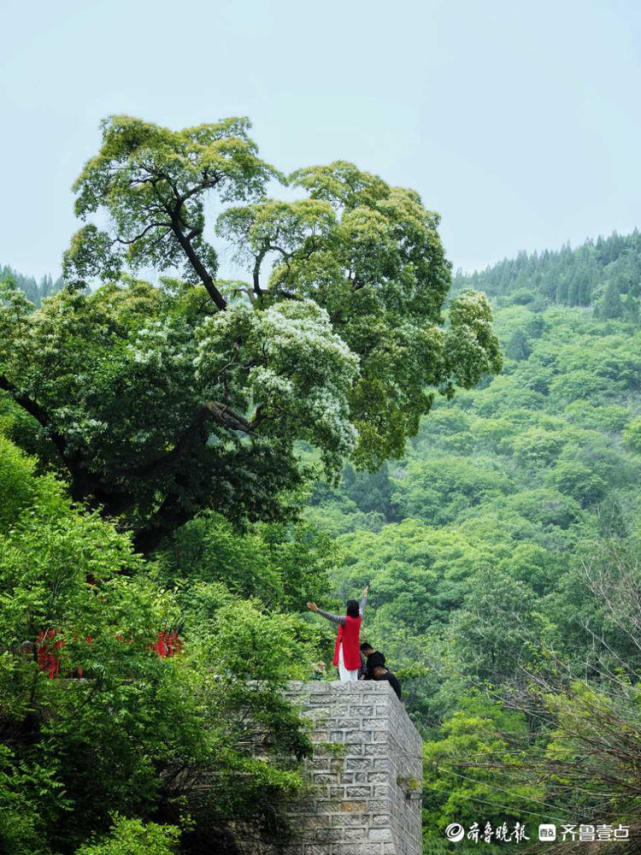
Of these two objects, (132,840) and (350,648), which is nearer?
(132,840)

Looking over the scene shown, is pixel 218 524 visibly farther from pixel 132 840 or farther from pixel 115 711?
pixel 132 840

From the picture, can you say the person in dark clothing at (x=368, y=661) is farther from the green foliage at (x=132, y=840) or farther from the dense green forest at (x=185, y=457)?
the green foliage at (x=132, y=840)

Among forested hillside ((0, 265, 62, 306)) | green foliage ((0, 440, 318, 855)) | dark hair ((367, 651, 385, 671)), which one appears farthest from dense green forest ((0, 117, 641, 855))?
forested hillside ((0, 265, 62, 306))

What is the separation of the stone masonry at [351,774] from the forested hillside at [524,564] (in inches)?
55.9

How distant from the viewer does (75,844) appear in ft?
36.7

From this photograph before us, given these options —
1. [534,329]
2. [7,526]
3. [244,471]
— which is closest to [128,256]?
[244,471]

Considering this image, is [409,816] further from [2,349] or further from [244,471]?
[2,349]

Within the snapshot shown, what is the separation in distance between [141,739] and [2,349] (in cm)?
1036

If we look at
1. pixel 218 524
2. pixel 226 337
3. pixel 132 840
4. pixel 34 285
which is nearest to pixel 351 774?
pixel 132 840

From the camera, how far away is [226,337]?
63.6 ft

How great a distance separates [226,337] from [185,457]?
2.52 m

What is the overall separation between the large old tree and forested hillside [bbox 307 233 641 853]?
16.9ft

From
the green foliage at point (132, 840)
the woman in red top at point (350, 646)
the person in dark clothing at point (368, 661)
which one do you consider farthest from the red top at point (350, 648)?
the green foliage at point (132, 840)

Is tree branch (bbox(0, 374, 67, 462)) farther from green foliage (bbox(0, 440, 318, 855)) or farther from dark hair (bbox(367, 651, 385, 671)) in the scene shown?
dark hair (bbox(367, 651, 385, 671))
